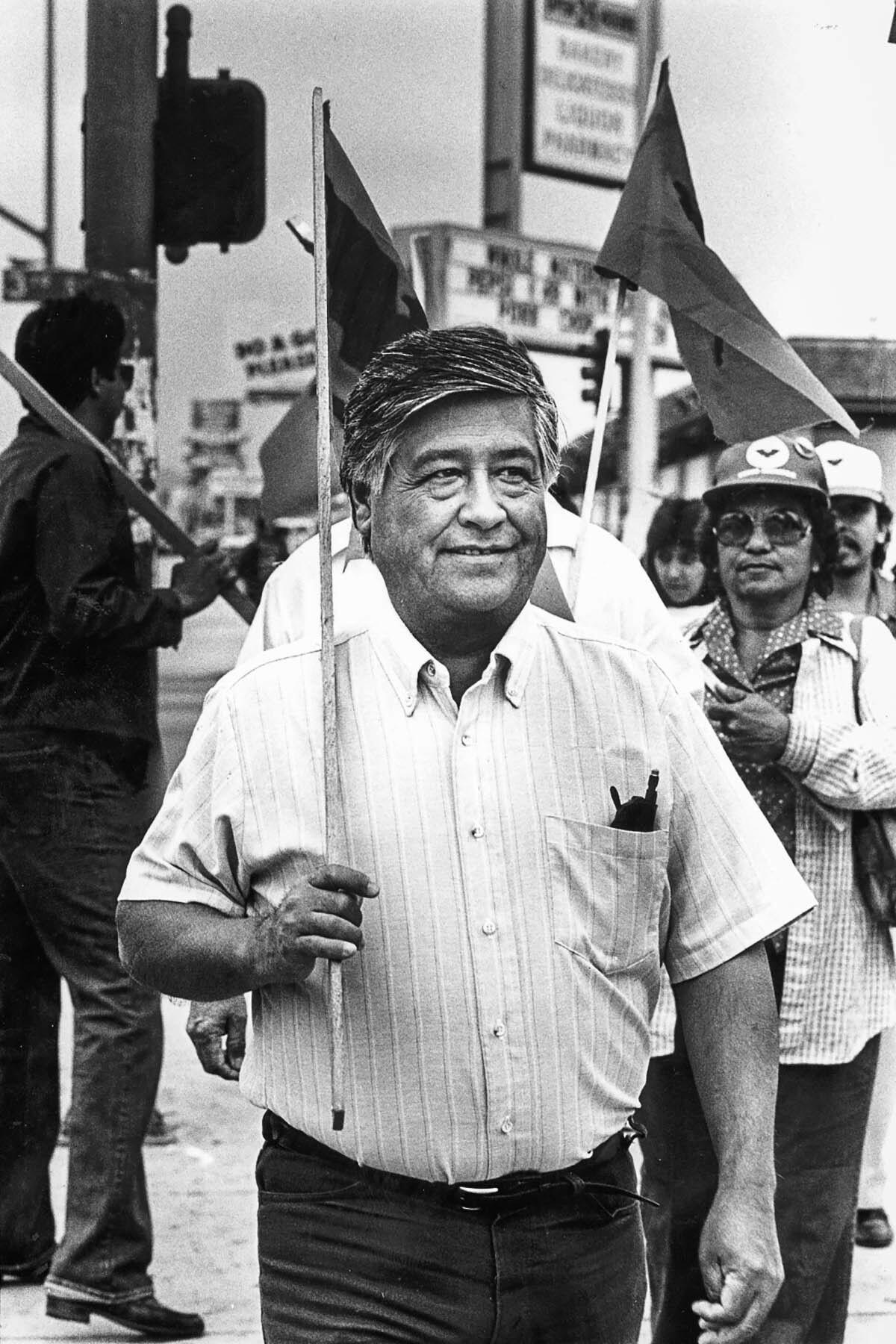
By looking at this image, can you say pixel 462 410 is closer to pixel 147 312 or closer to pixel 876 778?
pixel 876 778

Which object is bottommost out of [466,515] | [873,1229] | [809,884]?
[873,1229]

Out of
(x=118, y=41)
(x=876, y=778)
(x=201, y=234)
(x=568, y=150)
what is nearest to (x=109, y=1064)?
(x=876, y=778)

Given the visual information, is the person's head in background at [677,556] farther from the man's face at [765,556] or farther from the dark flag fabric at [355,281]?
the dark flag fabric at [355,281]

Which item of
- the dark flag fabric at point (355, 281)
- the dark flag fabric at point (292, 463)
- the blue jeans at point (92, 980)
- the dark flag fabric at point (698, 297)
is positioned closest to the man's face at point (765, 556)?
the dark flag fabric at point (698, 297)

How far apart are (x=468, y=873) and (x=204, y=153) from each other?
298 centimetres

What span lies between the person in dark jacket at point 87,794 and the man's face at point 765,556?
1193 millimetres

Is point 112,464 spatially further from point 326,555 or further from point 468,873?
point 468,873

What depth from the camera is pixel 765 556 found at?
397 centimetres

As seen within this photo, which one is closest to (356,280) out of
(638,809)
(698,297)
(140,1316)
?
(698,297)

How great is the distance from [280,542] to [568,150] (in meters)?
1.91

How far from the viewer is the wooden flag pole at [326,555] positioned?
229 cm

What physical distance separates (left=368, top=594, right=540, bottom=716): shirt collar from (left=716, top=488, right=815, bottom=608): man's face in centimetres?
151

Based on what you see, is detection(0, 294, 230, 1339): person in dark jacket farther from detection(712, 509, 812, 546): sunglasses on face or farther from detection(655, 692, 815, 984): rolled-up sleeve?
detection(655, 692, 815, 984): rolled-up sleeve

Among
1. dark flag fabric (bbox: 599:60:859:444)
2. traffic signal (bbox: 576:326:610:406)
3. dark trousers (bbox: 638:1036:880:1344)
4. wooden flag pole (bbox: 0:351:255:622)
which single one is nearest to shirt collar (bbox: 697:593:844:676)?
dark flag fabric (bbox: 599:60:859:444)
